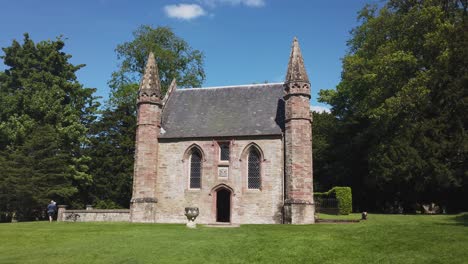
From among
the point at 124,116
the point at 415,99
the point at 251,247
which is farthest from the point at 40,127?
the point at 415,99

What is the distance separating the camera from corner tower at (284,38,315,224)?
24.5m

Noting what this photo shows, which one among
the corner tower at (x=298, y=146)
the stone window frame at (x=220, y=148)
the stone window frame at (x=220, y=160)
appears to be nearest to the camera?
the corner tower at (x=298, y=146)

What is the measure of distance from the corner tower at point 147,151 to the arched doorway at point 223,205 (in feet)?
14.1

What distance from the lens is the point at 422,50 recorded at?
3127 centimetres

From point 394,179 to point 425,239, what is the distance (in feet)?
61.4

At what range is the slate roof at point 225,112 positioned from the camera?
1099 inches

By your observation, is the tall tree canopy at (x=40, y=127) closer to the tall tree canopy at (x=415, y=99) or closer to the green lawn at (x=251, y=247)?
the green lawn at (x=251, y=247)

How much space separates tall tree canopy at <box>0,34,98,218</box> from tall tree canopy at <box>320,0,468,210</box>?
2510 centimetres

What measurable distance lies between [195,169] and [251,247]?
14.6 meters

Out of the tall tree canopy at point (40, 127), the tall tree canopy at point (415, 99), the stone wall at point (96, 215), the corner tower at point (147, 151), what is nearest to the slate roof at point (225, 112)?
the corner tower at point (147, 151)

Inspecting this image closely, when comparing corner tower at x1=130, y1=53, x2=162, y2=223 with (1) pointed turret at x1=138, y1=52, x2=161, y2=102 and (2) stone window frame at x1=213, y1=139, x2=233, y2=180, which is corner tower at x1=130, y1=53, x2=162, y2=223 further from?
(2) stone window frame at x1=213, y1=139, x2=233, y2=180

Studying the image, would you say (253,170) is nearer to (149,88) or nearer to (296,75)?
(296,75)

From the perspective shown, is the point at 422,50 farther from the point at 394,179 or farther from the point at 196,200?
the point at 196,200

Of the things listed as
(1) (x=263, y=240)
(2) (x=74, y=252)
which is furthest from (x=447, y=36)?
(2) (x=74, y=252)
